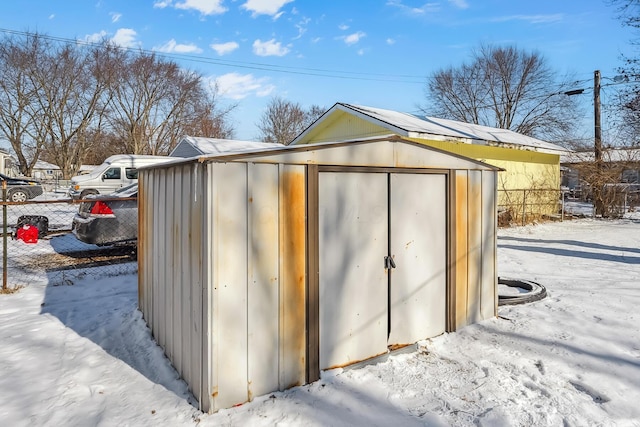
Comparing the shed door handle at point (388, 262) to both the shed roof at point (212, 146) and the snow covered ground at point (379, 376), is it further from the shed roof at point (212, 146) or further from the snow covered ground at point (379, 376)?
the shed roof at point (212, 146)

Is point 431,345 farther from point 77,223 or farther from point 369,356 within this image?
point 77,223

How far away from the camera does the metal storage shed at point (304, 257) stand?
2701mm

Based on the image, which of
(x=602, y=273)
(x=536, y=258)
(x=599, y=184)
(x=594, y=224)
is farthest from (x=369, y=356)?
(x=599, y=184)

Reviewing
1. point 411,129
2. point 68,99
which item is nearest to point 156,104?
point 68,99

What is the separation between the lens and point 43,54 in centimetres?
3381

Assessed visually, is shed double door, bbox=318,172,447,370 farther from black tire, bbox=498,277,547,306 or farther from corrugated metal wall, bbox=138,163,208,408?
black tire, bbox=498,277,547,306

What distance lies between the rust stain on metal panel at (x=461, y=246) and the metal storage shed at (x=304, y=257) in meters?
0.02

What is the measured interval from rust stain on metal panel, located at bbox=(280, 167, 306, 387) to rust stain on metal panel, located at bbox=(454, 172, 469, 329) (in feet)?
5.95

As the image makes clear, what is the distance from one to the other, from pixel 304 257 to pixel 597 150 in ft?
60.2

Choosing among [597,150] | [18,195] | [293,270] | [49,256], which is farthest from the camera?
[18,195]

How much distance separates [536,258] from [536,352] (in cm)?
507

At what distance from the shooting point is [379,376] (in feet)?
10.6

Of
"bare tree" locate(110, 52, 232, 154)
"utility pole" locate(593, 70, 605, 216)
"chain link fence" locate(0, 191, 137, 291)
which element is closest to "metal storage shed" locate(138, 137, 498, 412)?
"chain link fence" locate(0, 191, 137, 291)

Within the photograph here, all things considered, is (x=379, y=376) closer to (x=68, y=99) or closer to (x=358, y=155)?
(x=358, y=155)
